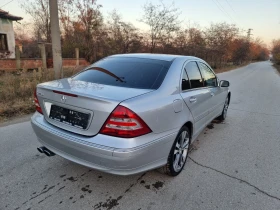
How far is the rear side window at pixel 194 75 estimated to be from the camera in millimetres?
3127

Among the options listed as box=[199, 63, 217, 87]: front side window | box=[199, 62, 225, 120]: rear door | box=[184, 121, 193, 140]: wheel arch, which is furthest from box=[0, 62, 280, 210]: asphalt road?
box=[199, 63, 217, 87]: front side window

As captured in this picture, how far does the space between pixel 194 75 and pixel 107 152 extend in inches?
79.4

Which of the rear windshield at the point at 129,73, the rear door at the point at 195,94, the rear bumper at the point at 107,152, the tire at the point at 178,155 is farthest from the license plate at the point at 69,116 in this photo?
the rear door at the point at 195,94

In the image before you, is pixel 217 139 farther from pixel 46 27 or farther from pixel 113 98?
pixel 46 27

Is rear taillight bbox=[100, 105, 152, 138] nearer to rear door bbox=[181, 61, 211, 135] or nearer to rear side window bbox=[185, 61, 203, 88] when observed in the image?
rear door bbox=[181, 61, 211, 135]

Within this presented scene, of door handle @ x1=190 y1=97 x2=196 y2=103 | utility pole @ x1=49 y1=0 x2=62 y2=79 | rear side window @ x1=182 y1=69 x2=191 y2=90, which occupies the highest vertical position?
utility pole @ x1=49 y1=0 x2=62 y2=79

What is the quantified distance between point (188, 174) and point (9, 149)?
283cm

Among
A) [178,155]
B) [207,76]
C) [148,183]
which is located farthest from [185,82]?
[148,183]

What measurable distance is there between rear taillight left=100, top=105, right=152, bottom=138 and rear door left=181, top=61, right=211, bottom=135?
3.21 ft

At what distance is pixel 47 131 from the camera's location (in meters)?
2.39

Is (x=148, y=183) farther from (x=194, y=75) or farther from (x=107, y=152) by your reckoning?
(x=194, y=75)

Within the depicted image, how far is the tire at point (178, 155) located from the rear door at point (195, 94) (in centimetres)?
34

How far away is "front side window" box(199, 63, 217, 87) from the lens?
372 centimetres

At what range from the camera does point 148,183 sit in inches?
102
